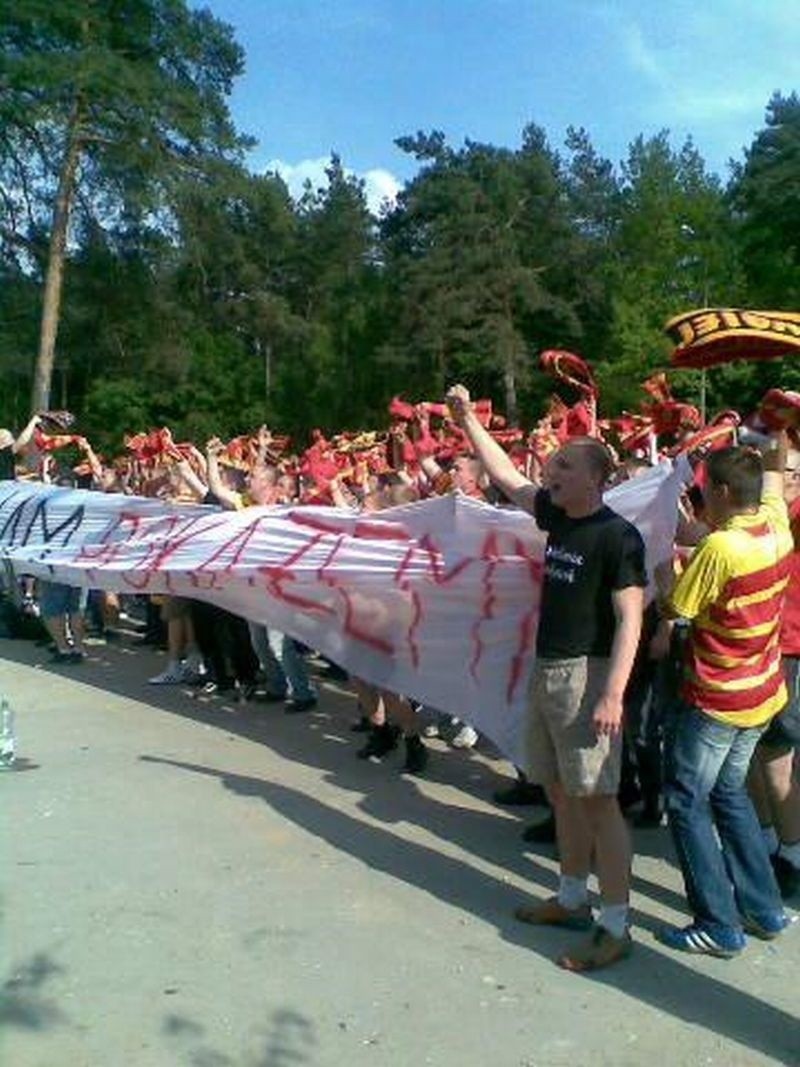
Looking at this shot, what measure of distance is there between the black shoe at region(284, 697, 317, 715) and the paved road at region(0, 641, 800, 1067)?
1.34 meters

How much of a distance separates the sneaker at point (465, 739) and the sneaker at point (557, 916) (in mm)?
2647

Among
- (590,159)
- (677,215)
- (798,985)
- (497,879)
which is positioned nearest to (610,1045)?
(798,985)

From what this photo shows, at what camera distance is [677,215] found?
45.8 metres

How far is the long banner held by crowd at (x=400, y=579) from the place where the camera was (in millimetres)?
5984

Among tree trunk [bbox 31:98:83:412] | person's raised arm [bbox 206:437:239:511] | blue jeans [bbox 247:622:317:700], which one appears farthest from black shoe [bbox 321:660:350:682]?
tree trunk [bbox 31:98:83:412]

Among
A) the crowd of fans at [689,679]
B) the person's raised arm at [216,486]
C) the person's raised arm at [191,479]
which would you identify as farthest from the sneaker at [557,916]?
the person's raised arm at [191,479]

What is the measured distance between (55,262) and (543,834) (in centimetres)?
3001

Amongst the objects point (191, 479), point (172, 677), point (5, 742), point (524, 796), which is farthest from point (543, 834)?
point (191, 479)

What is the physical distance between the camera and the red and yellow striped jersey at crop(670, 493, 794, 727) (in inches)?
175

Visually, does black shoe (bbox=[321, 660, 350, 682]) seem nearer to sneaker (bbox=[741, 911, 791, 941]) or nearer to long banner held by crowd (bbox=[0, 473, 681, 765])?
long banner held by crowd (bbox=[0, 473, 681, 765])

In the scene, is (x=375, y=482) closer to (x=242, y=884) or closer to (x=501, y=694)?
(x=501, y=694)

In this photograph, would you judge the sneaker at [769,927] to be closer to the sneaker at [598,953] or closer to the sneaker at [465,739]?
the sneaker at [598,953]

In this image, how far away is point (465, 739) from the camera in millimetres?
7535

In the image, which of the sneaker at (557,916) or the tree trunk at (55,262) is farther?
the tree trunk at (55,262)
